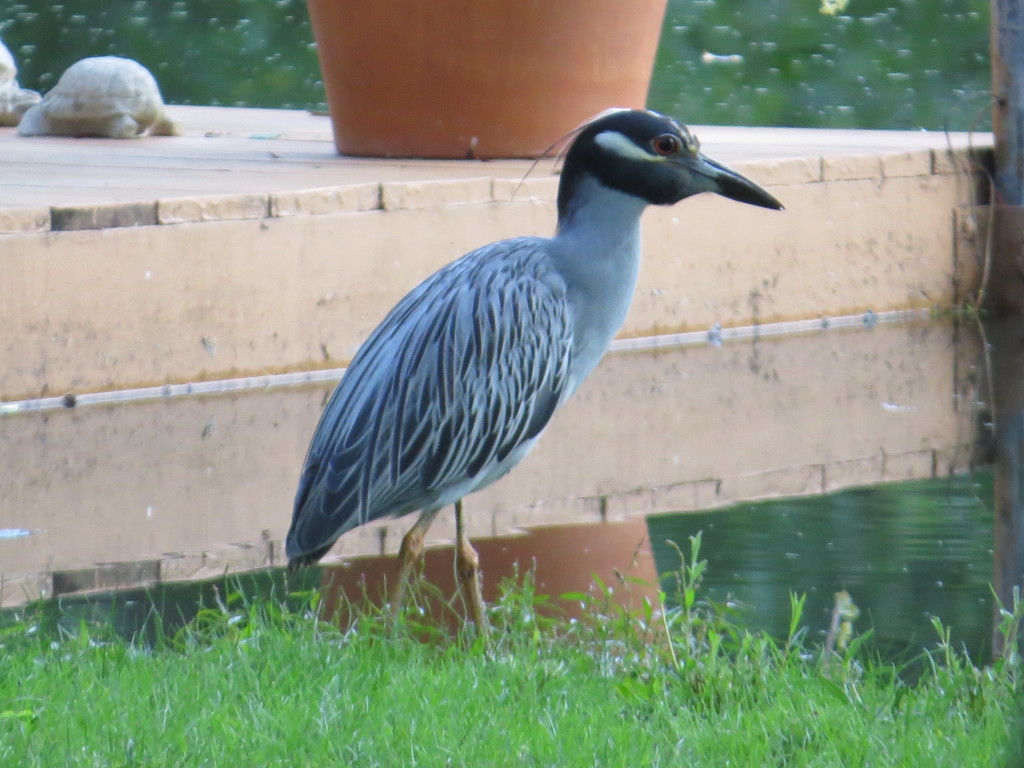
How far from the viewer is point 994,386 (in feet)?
21.9

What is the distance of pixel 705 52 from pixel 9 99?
22.3 ft

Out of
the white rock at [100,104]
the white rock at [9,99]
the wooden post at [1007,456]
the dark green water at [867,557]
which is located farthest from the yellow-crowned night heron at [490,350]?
the white rock at [9,99]

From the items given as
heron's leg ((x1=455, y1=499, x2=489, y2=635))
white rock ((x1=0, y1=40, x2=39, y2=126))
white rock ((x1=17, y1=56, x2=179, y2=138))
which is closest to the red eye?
heron's leg ((x1=455, y1=499, x2=489, y2=635))

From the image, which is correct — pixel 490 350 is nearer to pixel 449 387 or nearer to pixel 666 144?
pixel 449 387

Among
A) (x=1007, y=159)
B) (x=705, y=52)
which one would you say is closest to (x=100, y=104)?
(x=1007, y=159)

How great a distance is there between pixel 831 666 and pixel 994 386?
Result: 3.49 meters

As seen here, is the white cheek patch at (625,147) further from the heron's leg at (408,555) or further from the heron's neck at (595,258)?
the heron's leg at (408,555)

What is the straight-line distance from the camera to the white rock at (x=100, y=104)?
817 centimetres

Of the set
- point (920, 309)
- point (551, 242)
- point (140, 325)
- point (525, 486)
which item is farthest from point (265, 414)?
point (920, 309)

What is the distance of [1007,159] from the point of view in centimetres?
802

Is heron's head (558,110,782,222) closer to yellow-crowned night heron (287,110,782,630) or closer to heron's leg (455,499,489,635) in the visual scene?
yellow-crowned night heron (287,110,782,630)

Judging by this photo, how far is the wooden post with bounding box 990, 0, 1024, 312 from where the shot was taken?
776 centimetres

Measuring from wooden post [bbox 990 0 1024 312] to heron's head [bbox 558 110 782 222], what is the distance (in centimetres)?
421

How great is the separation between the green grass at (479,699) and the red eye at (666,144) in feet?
3.22
